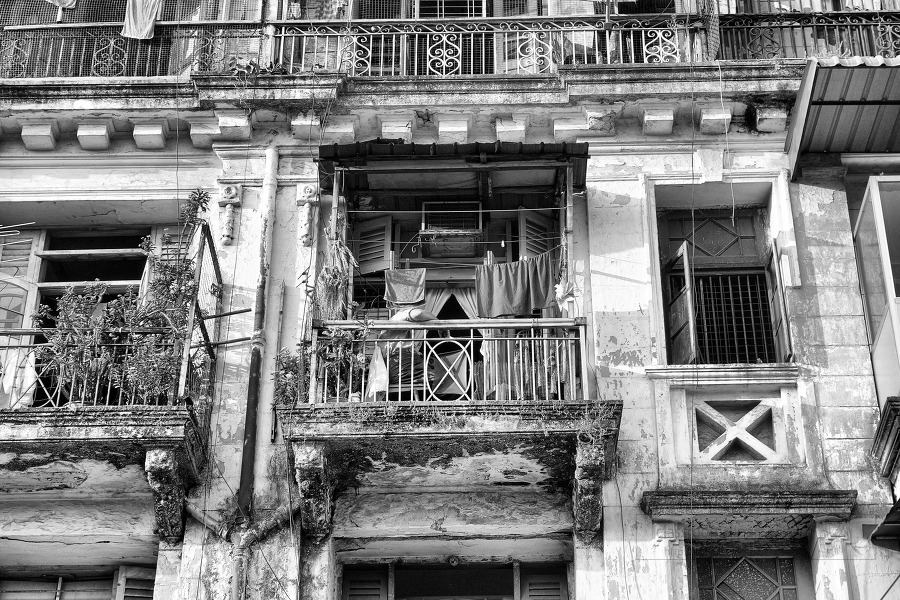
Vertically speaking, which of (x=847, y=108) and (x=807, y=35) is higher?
(x=807, y=35)

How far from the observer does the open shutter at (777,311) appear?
13.0 metres

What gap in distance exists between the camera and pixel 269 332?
13.1 m

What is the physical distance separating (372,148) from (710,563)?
185 inches

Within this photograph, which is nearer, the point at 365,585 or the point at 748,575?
the point at 748,575

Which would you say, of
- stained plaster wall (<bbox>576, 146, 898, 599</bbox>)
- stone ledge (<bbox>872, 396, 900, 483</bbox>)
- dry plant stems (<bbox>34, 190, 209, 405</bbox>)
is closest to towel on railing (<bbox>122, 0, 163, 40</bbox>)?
dry plant stems (<bbox>34, 190, 209, 405</bbox>)

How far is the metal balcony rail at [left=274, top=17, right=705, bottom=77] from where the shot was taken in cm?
1445

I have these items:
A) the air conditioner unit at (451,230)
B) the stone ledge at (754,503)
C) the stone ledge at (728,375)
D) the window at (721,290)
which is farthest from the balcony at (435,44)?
the stone ledge at (754,503)

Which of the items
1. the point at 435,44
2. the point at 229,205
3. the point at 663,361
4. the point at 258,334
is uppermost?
the point at 435,44

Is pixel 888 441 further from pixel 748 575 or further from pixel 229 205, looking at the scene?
pixel 229 205

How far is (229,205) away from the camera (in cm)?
1378

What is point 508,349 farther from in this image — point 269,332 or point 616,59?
point 616,59

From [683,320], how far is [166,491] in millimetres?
4868

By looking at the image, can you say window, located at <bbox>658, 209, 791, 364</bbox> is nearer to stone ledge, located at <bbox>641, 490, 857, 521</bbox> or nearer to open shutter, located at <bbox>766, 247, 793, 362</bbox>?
open shutter, located at <bbox>766, 247, 793, 362</bbox>

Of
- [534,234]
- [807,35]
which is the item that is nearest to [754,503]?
[534,234]
